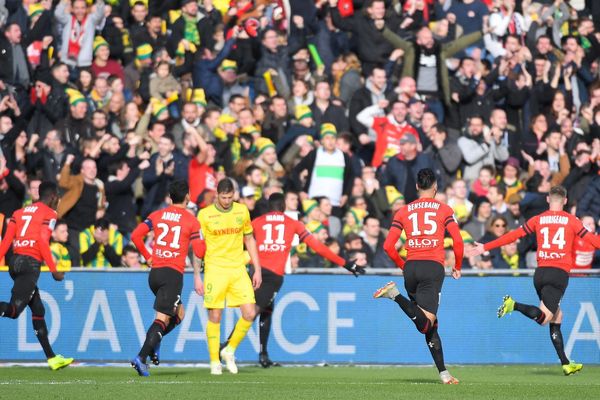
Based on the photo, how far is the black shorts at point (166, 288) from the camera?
1650 cm

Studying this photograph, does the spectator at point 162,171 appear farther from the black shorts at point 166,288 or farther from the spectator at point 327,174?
the black shorts at point 166,288

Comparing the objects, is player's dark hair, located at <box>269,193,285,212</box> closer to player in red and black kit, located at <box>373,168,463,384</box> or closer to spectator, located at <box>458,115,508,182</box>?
player in red and black kit, located at <box>373,168,463,384</box>

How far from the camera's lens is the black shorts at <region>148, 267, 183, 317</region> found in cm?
1650

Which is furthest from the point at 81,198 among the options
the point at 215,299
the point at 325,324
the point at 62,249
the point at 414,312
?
the point at 414,312

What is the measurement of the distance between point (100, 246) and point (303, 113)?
4470 millimetres

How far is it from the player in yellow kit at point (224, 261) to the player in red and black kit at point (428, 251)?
6.60 ft

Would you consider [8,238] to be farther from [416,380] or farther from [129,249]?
[416,380]

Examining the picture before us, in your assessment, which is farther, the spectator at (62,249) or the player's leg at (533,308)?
the spectator at (62,249)

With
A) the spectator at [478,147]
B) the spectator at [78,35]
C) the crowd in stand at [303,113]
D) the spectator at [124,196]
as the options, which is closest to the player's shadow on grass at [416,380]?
the crowd in stand at [303,113]

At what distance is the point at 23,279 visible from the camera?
17234 millimetres

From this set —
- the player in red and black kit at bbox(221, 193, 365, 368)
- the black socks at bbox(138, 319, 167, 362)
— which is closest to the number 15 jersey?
the black socks at bbox(138, 319, 167, 362)

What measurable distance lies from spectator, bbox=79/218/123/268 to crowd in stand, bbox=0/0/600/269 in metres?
0.03

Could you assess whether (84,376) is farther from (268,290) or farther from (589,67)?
(589,67)

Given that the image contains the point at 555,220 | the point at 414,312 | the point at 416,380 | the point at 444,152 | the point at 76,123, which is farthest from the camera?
the point at 444,152
